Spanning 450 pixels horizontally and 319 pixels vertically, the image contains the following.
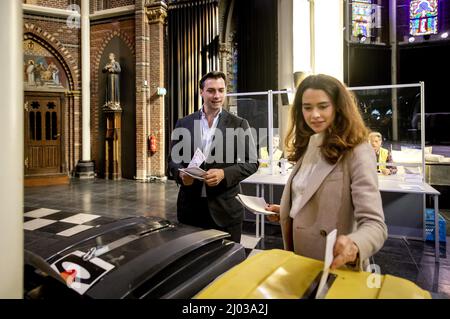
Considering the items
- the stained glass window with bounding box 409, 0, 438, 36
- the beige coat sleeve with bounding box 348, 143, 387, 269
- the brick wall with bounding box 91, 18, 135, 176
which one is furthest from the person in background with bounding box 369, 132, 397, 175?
the stained glass window with bounding box 409, 0, 438, 36

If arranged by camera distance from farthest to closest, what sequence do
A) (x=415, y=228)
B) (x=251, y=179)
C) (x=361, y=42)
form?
(x=361, y=42)
(x=251, y=179)
(x=415, y=228)

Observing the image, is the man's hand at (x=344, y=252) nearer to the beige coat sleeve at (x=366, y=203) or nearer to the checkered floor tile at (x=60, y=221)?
the beige coat sleeve at (x=366, y=203)

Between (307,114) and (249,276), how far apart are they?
58cm

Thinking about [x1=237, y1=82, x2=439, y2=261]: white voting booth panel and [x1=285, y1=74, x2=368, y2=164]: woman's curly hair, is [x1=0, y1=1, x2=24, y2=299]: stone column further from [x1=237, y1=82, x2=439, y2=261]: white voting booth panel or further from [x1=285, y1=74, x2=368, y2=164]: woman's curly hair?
[x1=237, y1=82, x2=439, y2=261]: white voting booth panel

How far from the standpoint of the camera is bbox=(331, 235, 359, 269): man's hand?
0.82 metres

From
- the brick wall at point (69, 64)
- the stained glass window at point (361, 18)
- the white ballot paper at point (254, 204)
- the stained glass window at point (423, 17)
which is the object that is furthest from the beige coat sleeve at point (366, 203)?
the stained glass window at point (423, 17)

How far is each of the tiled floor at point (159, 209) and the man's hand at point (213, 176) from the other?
42 centimetres

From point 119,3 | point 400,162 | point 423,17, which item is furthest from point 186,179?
point 423,17

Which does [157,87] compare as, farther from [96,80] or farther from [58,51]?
[58,51]

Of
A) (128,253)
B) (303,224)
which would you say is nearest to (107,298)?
(128,253)

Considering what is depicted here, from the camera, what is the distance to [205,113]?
199 cm

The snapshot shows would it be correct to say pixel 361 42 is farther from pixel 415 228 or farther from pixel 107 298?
pixel 107 298

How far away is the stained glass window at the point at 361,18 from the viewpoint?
14950mm

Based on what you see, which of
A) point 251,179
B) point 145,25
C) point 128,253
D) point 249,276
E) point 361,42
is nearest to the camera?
point 249,276
